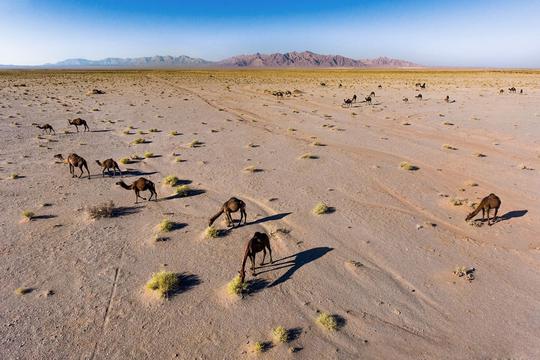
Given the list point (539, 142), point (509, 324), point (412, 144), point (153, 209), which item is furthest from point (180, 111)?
point (509, 324)

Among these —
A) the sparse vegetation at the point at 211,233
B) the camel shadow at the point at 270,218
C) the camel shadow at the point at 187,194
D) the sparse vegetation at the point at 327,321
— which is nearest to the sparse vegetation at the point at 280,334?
the sparse vegetation at the point at 327,321

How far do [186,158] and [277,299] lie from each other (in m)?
13.8

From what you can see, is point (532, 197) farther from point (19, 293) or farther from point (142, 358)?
point (19, 293)

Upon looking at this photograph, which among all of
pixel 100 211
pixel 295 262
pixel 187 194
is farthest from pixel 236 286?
pixel 187 194

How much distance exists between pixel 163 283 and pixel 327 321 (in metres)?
4.01

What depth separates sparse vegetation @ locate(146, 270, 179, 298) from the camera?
910 cm

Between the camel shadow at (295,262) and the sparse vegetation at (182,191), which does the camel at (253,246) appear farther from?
the sparse vegetation at (182,191)

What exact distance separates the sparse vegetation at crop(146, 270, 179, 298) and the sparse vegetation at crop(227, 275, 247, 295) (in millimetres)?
1376

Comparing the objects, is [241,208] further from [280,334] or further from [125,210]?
[125,210]

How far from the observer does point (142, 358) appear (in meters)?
7.38

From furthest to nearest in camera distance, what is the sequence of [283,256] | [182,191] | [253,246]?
1. [182,191]
2. [283,256]
3. [253,246]

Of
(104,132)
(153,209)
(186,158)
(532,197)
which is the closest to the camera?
(153,209)

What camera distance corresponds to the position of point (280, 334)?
7.73 m

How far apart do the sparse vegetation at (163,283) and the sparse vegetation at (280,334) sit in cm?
289
